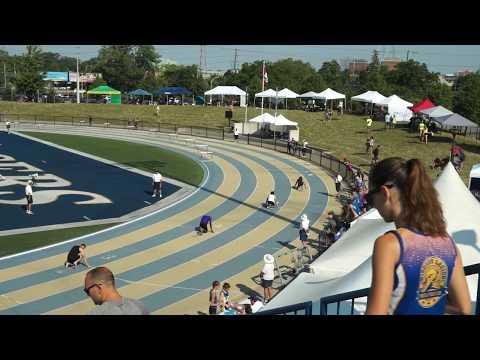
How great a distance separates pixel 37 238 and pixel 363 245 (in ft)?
36.3

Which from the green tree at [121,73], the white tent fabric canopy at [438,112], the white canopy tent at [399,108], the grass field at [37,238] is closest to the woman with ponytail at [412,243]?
the grass field at [37,238]

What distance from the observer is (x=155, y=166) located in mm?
29719

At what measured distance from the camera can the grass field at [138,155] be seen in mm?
28391

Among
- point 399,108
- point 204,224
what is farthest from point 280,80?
point 204,224

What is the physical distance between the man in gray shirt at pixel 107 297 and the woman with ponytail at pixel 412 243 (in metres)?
1.07

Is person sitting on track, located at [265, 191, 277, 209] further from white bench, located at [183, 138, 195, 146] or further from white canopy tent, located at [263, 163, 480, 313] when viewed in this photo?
white bench, located at [183, 138, 195, 146]

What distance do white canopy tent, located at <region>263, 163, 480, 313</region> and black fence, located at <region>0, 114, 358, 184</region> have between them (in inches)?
620

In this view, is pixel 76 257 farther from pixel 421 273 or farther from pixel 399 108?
pixel 399 108

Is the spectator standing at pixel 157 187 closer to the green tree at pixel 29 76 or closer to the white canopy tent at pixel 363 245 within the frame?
the white canopy tent at pixel 363 245

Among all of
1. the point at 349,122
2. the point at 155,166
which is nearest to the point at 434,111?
the point at 349,122

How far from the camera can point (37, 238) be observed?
16594 mm
